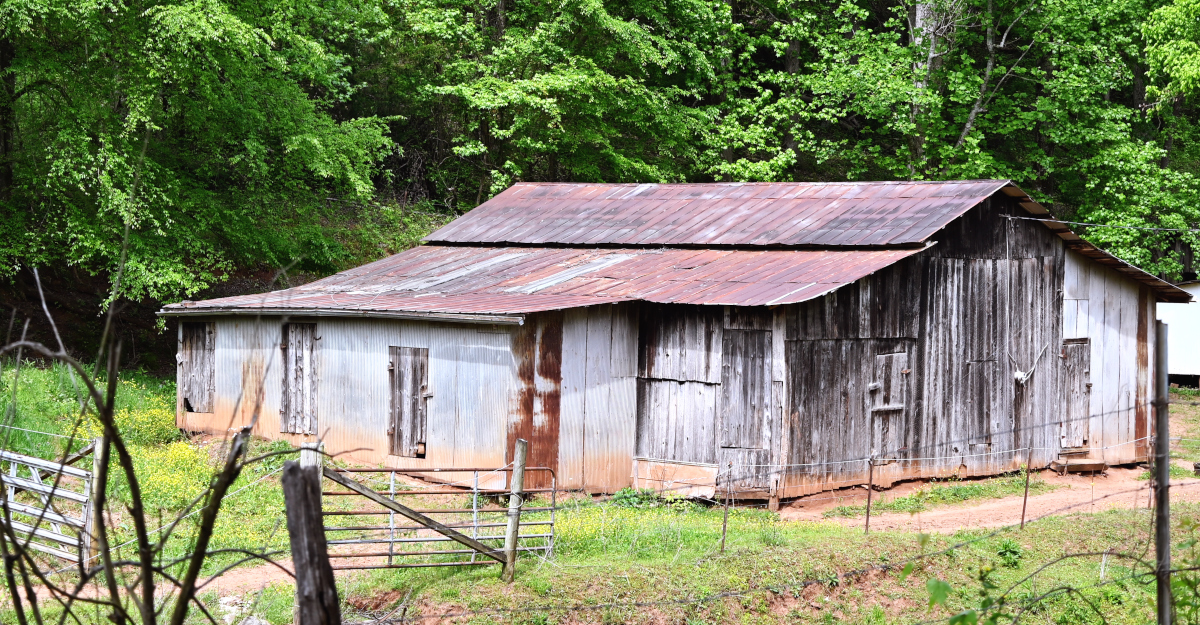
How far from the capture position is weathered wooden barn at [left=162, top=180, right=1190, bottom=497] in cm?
1506

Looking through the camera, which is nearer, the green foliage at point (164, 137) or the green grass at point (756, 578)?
the green grass at point (756, 578)

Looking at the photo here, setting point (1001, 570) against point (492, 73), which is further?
point (492, 73)

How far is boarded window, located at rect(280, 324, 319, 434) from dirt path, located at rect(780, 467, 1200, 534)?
735cm

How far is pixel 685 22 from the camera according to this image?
3075 cm

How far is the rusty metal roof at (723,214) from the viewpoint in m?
17.4

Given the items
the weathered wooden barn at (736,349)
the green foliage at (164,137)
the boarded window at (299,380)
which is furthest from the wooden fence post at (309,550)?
the green foliage at (164,137)

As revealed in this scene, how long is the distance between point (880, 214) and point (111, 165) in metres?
12.7

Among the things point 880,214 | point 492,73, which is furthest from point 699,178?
point 880,214

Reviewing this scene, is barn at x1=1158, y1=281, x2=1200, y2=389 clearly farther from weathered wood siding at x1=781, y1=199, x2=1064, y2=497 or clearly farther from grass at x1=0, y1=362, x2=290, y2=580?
grass at x1=0, y1=362, x2=290, y2=580

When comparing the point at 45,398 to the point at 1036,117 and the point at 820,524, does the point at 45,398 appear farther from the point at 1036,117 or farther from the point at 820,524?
the point at 1036,117

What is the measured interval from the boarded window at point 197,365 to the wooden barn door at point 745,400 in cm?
877

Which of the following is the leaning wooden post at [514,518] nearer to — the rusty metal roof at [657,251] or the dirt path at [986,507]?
the rusty metal roof at [657,251]

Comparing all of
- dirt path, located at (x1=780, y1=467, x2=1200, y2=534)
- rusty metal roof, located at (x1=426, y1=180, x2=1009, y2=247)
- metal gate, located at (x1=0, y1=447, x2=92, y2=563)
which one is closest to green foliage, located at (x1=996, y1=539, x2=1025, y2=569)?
dirt path, located at (x1=780, y1=467, x2=1200, y2=534)

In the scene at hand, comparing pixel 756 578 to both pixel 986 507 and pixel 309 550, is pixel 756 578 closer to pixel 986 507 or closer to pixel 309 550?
pixel 986 507
